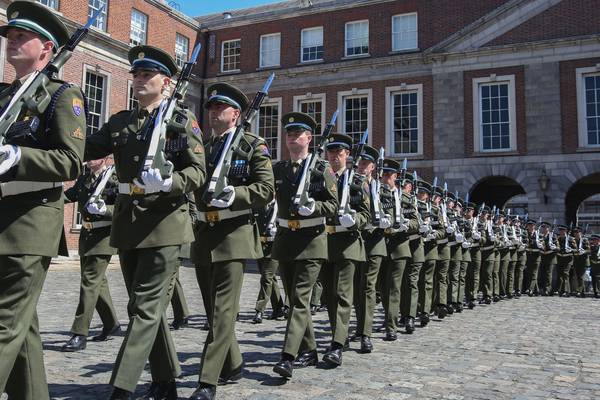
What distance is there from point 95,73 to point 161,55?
2134cm

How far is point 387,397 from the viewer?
4.45 meters

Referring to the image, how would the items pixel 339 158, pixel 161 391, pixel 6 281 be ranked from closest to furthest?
pixel 6 281, pixel 161 391, pixel 339 158

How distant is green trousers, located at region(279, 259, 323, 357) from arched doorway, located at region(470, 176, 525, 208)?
20056mm

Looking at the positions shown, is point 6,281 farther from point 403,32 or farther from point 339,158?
point 403,32

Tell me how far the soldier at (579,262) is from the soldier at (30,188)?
1884cm

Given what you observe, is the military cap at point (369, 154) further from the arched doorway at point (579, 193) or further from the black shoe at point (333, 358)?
the arched doorway at point (579, 193)

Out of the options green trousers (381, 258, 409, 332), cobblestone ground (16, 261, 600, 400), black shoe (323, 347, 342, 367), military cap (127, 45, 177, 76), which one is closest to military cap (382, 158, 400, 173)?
green trousers (381, 258, 409, 332)

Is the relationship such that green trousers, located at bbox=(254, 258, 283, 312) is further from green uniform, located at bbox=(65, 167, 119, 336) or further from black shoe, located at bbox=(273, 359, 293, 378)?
black shoe, located at bbox=(273, 359, 293, 378)

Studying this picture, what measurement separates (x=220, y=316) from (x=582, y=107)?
22.2 m

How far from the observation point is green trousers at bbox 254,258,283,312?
9119mm

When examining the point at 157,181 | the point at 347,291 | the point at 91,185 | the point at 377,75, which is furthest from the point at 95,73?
the point at 157,181

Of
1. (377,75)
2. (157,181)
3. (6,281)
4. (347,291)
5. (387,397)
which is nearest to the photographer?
(6,281)

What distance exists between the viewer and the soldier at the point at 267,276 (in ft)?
29.8

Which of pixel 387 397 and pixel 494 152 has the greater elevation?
pixel 494 152
